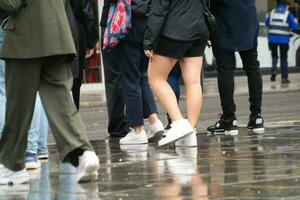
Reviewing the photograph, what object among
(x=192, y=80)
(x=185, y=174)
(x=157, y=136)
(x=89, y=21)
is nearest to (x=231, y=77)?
(x=157, y=136)

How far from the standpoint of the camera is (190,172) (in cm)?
696

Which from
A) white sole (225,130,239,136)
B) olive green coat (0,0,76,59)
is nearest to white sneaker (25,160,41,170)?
olive green coat (0,0,76,59)

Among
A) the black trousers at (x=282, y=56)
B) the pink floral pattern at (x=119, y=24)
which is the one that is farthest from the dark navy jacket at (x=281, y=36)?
the pink floral pattern at (x=119, y=24)

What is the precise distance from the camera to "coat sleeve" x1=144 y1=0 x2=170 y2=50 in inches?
339

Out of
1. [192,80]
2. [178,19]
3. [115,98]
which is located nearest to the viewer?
[178,19]

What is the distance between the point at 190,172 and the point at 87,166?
865mm

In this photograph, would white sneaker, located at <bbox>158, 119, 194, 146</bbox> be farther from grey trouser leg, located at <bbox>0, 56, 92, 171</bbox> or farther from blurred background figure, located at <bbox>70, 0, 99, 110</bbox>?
grey trouser leg, located at <bbox>0, 56, 92, 171</bbox>

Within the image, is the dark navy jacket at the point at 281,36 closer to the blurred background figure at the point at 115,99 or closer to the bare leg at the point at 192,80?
the blurred background figure at the point at 115,99

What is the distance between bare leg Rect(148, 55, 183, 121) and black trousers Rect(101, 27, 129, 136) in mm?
1493

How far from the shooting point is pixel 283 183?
20.4 ft

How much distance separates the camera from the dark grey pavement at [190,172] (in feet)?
19.7

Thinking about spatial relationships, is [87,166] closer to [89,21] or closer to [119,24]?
[119,24]

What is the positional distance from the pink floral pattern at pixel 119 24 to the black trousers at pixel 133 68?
4.4 inches

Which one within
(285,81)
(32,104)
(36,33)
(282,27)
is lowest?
(285,81)
